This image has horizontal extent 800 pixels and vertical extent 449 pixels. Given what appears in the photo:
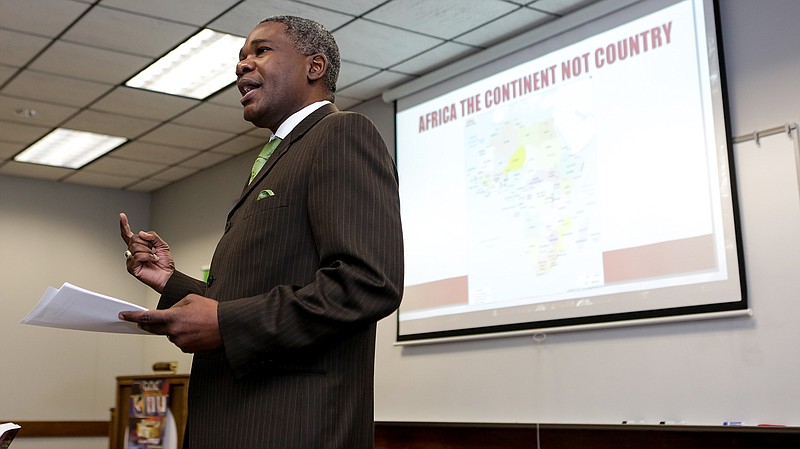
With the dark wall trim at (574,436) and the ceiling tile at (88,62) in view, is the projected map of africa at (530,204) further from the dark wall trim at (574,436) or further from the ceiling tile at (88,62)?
the ceiling tile at (88,62)

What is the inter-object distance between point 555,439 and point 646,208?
1.14 metres

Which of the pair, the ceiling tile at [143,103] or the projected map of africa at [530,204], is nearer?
the projected map of africa at [530,204]

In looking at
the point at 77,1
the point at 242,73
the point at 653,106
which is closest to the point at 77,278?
the point at 77,1

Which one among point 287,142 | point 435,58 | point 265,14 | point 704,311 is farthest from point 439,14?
point 287,142

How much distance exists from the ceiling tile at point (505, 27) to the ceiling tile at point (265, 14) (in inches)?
26.8

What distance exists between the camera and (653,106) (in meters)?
3.88

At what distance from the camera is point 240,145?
6426 mm

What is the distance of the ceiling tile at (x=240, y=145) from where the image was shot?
624 centimetres

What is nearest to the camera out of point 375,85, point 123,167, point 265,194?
point 265,194

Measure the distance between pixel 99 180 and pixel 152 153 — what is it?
3.42 ft

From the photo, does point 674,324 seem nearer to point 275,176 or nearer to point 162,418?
point 275,176

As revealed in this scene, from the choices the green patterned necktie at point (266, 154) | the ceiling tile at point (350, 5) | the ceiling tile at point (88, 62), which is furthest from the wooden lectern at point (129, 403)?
the green patterned necktie at point (266, 154)

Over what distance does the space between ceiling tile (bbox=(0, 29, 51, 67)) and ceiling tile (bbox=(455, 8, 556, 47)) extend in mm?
2186

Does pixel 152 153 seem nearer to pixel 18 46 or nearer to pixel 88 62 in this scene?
pixel 88 62
